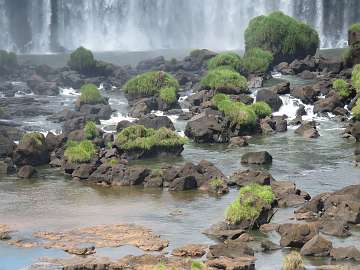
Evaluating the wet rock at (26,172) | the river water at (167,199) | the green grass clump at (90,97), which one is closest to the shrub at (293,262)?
the river water at (167,199)

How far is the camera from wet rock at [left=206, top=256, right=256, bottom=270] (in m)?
32.3

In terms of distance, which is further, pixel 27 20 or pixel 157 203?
pixel 27 20

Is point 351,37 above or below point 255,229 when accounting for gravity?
above

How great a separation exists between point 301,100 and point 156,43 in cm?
6160

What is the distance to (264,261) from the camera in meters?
33.8

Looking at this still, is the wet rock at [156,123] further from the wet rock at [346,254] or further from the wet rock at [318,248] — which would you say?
the wet rock at [346,254]

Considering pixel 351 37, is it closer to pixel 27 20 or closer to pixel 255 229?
pixel 255 229

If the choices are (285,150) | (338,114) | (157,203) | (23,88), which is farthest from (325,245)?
(23,88)

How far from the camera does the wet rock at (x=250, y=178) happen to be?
45.9 metres

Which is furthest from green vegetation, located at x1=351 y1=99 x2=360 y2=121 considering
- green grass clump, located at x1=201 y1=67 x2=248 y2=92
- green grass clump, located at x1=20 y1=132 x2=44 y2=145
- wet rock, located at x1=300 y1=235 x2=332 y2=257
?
wet rock, located at x1=300 y1=235 x2=332 y2=257

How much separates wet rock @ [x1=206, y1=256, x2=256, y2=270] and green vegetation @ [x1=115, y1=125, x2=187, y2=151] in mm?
22399

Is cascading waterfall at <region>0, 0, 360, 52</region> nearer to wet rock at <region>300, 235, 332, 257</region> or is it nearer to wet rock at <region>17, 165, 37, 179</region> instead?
wet rock at <region>17, 165, 37, 179</region>

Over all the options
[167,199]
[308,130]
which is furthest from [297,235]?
[308,130]

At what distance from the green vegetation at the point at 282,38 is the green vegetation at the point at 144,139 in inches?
1505
